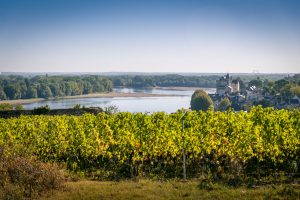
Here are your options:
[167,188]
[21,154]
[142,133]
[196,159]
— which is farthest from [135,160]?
[21,154]

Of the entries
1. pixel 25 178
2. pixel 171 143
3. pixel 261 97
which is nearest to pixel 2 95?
pixel 261 97

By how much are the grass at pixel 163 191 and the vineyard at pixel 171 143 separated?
1772mm

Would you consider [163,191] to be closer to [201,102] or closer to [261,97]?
[201,102]

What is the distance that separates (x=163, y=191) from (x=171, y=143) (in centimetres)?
346

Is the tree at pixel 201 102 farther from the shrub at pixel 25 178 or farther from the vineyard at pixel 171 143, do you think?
the shrub at pixel 25 178

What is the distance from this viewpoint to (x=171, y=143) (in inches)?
604

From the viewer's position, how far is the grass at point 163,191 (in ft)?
36.9

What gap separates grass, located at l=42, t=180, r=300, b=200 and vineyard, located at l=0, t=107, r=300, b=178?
1.77m

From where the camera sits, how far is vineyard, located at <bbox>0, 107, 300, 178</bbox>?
14.7 meters

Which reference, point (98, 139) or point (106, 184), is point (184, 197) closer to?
point (106, 184)

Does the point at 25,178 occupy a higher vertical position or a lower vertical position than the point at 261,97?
higher

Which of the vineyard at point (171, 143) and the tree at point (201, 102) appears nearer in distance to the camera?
the vineyard at point (171, 143)

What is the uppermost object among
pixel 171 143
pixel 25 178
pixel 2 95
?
pixel 171 143

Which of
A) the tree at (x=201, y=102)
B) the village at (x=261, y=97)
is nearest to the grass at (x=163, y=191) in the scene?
the village at (x=261, y=97)
